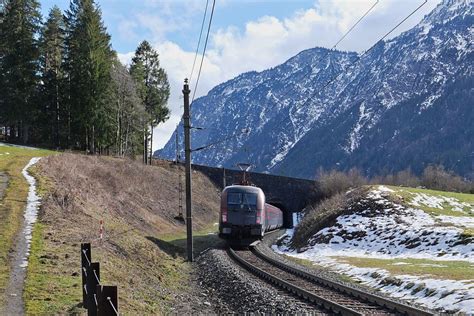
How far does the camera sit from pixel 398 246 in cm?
2825

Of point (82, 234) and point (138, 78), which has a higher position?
point (138, 78)

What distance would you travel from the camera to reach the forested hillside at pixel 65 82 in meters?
55.4

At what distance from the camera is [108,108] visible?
5650cm

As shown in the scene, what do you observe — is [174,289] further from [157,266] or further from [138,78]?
[138,78]

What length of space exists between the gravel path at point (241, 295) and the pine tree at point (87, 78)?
124 feet

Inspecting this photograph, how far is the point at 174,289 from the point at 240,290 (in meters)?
2.31

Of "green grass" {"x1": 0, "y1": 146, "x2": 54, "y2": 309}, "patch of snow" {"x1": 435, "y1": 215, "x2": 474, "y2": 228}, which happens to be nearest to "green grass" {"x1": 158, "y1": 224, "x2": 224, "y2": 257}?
"green grass" {"x1": 0, "y1": 146, "x2": 54, "y2": 309}

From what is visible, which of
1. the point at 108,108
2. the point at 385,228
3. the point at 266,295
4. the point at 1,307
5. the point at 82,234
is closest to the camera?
the point at 1,307

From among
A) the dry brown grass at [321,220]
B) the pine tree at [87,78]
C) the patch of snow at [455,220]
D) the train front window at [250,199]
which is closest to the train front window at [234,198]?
the train front window at [250,199]

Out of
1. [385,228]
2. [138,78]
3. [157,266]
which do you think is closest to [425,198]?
[385,228]

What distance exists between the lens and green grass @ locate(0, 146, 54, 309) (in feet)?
42.3

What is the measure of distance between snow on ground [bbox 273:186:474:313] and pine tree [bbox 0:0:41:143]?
105ft

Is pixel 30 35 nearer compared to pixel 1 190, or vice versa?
pixel 1 190

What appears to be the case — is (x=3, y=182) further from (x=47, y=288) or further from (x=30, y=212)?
(x=47, y=288)
